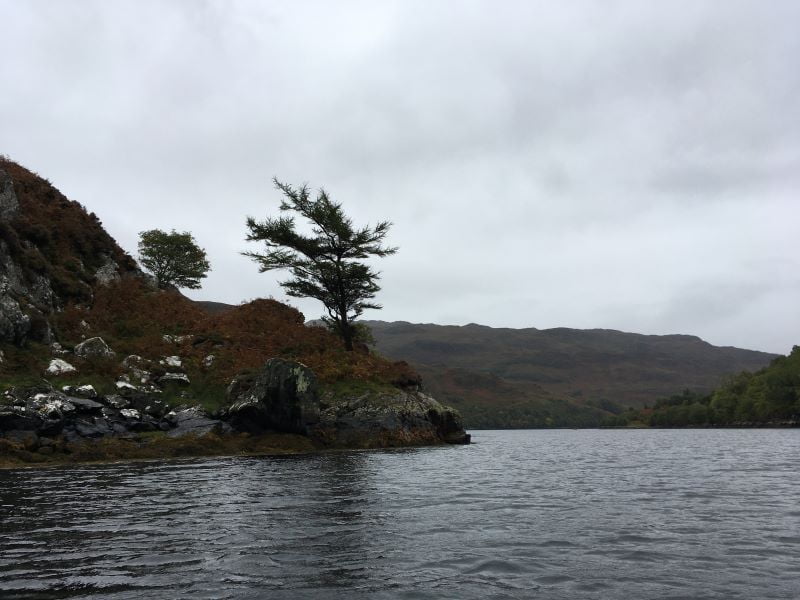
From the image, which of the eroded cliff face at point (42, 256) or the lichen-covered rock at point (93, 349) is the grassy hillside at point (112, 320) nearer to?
the eroded cliff face at point (42, 256)

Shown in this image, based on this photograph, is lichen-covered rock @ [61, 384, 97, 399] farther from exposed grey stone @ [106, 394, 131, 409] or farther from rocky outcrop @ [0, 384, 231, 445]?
exposed grey stone @ [106, 394, 131, 409]

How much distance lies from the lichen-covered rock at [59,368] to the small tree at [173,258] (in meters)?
40.5

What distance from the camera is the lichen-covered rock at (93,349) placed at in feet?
115

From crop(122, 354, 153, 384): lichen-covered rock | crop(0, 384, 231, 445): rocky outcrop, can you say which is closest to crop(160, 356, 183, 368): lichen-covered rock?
crop(122, 354, 153, 384): lichen-covered rock

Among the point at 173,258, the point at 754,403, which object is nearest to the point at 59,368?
the point at 173,258

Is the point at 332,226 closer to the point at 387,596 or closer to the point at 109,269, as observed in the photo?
the point at 109,269

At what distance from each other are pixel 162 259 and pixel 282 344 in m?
36.9

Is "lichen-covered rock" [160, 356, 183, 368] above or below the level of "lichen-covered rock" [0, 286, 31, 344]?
below

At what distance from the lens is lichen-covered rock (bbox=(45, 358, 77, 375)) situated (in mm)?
31781

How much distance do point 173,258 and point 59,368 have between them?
148 feet

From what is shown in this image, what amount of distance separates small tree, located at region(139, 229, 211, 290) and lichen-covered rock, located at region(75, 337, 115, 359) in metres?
37.2

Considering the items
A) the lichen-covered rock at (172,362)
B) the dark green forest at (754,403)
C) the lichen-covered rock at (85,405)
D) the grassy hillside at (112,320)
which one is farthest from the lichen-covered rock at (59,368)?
the dark green forest at (754,403)

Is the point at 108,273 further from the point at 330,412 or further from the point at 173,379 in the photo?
the point at 330,412

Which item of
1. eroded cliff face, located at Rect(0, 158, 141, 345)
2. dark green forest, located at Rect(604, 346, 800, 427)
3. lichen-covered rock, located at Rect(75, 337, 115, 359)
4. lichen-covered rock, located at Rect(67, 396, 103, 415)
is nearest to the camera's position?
lichen-covered rock, located at Rect(67, 396, 103, 415)
